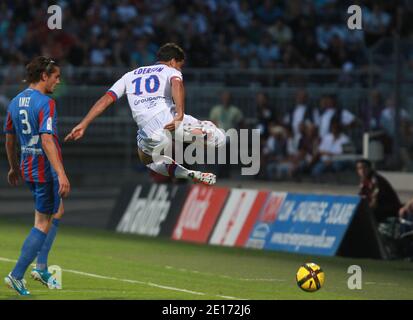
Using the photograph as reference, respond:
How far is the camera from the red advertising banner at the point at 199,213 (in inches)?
835

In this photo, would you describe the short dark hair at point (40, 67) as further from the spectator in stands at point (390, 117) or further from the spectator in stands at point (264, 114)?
the spectator in stands at point (264, 114)

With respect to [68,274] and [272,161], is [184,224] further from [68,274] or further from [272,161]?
[68,274]

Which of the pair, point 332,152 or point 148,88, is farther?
point 332,152

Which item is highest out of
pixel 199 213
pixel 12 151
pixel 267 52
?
pixel 12 151

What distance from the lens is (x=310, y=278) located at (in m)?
13.5

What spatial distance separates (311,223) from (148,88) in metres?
5.70

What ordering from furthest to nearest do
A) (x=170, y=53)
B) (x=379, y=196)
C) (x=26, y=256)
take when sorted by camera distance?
(x=379, y=196) < (x=170, y=53) < (x=26, y=256)

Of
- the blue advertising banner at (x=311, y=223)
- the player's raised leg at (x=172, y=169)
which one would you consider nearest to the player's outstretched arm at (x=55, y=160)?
the player's raised leg at (x=172, y=169)

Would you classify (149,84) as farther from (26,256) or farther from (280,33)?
(280,33)

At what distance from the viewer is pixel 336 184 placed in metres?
23.5

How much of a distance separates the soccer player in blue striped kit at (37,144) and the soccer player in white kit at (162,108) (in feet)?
5.40

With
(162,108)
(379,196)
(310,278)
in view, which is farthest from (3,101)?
(310,278)

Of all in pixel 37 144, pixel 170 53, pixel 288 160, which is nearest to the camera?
pixel 37 144

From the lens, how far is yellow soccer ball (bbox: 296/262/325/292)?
1351 cm
